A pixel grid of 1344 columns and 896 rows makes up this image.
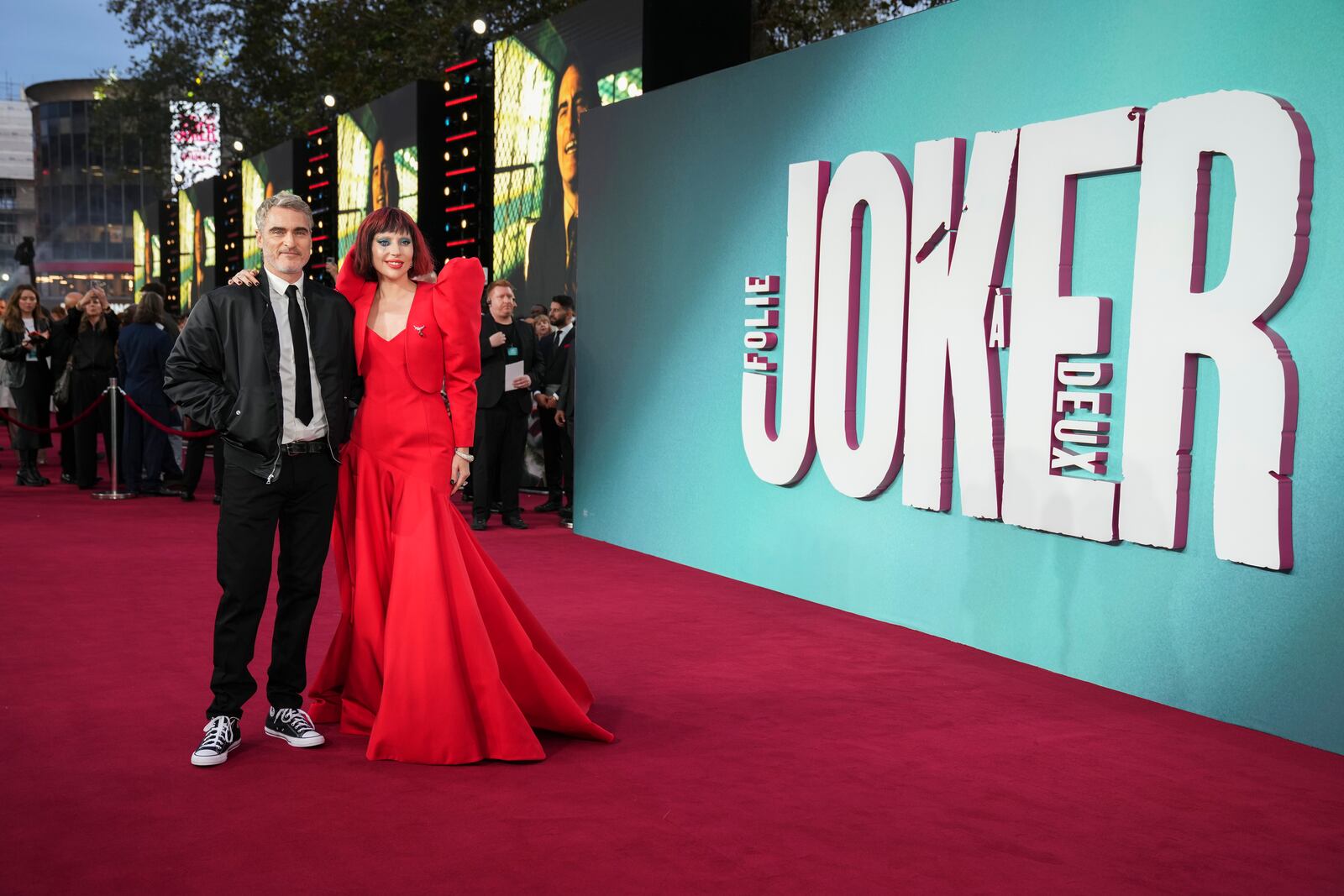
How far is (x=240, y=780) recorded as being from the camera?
12.9 feet

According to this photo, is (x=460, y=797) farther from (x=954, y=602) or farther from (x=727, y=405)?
(x=727, y=405)

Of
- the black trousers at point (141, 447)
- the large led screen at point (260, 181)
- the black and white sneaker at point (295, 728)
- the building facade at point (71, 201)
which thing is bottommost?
the black and white sneaker at point (295, 728)

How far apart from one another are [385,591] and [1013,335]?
9.62 feet

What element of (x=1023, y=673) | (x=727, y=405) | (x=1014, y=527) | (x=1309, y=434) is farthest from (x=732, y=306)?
(x=1309, y=434)

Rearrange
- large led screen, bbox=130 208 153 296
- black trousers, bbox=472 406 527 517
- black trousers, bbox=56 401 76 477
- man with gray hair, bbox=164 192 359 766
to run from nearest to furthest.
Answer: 1. man with gray hair, bbox=164 192 359 766
2. black trousers, bbox=472 406 527 517
3. black trousers, bbox=56 401 76 477
4. large led screen, bbox=130 208 153 296

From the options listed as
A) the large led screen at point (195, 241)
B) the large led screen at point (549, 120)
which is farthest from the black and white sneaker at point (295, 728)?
the large led screen at point (195, 241)

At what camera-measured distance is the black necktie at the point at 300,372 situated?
4.05 meters

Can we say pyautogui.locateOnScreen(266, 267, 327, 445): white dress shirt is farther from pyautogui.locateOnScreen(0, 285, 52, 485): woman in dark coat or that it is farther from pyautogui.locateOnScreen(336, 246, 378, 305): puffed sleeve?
pyautogui.locateOnScreen(0, 285, 52, 485): woman in dark coat

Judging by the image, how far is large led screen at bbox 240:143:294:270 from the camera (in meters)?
20.6

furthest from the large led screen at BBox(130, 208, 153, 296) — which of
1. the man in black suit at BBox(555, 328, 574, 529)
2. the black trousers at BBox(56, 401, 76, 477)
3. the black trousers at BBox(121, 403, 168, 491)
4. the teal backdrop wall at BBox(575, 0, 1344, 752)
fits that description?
the teal backdrop wall at BBox(575, 0, 1344, 752)

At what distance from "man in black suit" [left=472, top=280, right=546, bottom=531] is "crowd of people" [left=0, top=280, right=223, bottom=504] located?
88.3 inches

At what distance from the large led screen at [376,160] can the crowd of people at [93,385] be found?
136 inches

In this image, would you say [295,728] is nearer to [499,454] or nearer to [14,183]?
[499,454]

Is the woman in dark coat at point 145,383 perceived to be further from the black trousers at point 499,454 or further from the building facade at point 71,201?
the building facade at point 71,201
